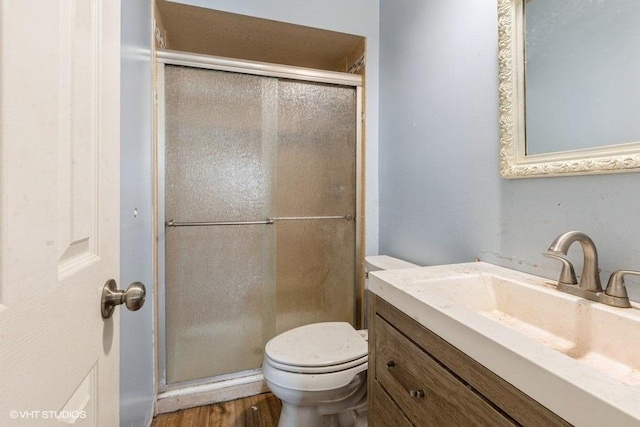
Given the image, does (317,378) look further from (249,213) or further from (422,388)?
(249,213)

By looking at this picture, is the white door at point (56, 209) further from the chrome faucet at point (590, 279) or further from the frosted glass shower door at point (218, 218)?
the frosted glass shower door at point (218, 218)

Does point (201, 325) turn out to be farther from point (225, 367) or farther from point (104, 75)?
point (104, 75)

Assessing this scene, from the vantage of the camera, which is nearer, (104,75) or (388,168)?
(104,75)

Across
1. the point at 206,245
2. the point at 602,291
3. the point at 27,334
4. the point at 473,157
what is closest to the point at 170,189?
the point at 206,245

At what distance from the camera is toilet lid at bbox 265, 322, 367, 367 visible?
111cm

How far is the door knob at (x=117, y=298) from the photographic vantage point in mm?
479

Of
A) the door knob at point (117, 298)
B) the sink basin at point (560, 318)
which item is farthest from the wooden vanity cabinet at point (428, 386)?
the door knob at point (117, 298)

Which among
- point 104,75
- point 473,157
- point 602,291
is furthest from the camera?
point 473,157

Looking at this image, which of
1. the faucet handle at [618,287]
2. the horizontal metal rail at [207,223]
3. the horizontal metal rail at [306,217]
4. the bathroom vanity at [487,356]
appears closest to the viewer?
the bathroom vanity at [487,356]

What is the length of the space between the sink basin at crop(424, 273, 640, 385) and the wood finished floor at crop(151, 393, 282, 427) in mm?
1156

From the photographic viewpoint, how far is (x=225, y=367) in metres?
1.56

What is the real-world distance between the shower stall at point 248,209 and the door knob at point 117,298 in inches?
41.2

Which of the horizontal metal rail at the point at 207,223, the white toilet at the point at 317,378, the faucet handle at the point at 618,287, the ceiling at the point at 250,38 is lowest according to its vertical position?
the white toilet at the point at 317,378

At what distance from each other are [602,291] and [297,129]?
4.82 feet
